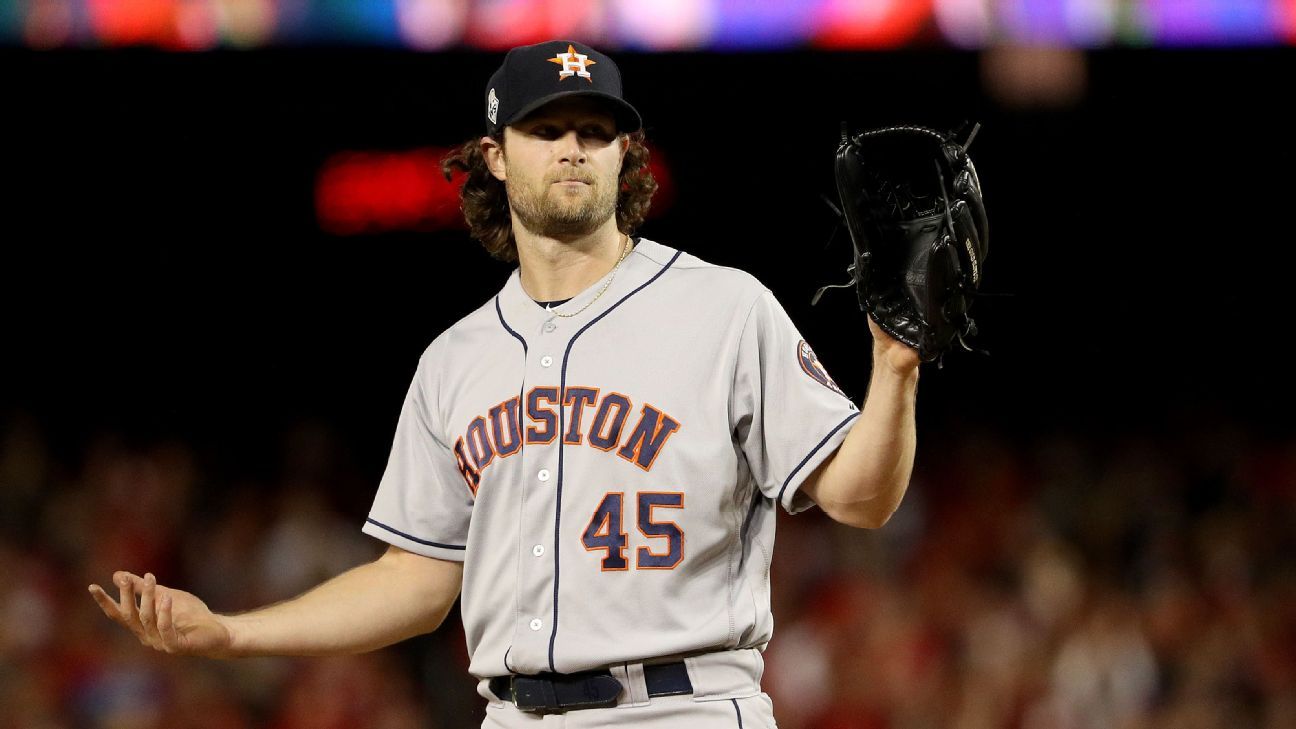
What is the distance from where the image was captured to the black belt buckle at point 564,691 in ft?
7.39

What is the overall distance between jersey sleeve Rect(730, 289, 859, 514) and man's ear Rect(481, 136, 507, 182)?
1.98 ft

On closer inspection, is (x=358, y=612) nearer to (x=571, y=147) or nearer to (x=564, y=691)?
(x=564, y=691)

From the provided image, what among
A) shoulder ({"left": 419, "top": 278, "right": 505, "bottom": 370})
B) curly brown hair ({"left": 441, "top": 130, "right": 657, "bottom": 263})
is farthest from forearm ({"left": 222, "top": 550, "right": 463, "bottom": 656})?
curly brown hair ({"left": 441, "top": 130, "right": 657, "bottom": 263})

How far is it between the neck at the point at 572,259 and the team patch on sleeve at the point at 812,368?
39 centimetres

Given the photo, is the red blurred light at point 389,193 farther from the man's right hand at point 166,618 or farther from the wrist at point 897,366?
the wrist at point 897,366

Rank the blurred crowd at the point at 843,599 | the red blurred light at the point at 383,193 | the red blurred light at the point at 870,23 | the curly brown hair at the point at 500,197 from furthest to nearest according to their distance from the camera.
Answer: the red blurred light at the point at 383,193 < the red blurred light at the point at 870,23 < the blurred crowd at the point at 843,599 < the curly brown hair at the point at 500,197

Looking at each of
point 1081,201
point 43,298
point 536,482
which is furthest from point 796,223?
point 536,482

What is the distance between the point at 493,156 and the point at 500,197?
0.49 feet

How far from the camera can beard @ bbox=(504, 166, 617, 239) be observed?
2.47 m

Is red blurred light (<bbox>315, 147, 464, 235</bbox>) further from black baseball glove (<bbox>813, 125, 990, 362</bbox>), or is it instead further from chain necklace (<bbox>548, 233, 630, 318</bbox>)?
black baseball glove (<bbox>813, 125, 990, 362</bbox>)

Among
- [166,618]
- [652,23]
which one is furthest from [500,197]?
[652,23]

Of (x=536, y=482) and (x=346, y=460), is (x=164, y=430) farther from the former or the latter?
(x=536, y=482)

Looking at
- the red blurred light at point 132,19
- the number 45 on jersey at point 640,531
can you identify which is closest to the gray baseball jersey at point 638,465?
the number 45 on jersey at point 640,531

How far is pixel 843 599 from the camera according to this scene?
6039mm
